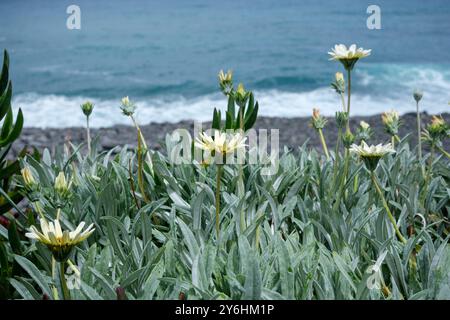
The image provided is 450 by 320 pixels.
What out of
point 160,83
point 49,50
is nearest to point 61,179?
point 160,83

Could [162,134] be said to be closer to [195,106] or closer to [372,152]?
[195,106]

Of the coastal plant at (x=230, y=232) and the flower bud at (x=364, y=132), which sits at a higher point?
the flower bud at (x=364, y=132)

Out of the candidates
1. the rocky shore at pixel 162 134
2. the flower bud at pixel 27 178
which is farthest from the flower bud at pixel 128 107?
the rocky shore at pixel 162 134

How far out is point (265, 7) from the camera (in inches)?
624

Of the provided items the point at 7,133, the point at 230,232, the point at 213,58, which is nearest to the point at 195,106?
the point at 213,58

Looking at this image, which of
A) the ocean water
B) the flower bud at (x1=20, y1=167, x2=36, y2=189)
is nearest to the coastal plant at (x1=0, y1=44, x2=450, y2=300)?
the flower bud at (x1=20, y1=167, x2=36, y2=189)

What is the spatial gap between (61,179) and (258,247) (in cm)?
37

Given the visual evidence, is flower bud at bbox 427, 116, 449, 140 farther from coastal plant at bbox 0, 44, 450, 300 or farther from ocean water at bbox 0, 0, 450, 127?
ocean water at bbox 0, 0, 450, 127

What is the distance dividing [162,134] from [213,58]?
5.66m

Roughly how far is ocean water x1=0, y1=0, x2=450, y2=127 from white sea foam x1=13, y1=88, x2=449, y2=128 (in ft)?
0.05

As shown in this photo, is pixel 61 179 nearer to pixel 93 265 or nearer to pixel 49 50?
pixel 93 265

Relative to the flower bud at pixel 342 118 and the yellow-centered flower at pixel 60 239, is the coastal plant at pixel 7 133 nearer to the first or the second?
the yellow-centered flower at pixel 60 239

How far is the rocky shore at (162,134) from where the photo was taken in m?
3.79

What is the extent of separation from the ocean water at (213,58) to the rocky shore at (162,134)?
5.94ft
